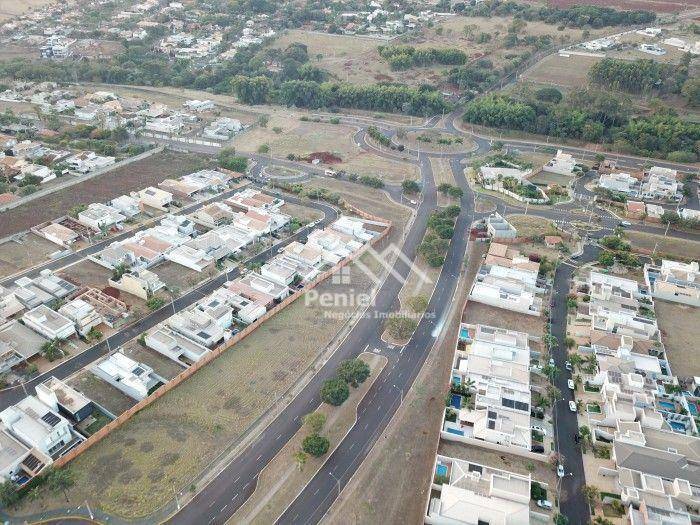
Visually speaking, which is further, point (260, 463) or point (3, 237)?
point (3, 237)

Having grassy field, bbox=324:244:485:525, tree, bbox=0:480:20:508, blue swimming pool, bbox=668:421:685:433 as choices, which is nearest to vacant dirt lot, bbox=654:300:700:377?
blue swimming pool, bbox=668:421:685:433

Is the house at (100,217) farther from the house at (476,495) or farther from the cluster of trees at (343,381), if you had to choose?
the house at (476,495)

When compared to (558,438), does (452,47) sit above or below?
above

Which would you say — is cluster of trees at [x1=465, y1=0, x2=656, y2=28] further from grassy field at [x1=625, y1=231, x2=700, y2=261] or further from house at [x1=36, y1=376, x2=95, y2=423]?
house at [x1=36, y1=376, x2=95, y2=423]

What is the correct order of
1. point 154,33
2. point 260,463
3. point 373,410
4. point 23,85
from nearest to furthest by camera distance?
point 260,463
point 373,410
point 23,85
point 154,33

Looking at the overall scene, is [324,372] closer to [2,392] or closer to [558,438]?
[558,438]

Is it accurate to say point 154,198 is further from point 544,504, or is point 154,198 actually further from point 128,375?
point 544,504

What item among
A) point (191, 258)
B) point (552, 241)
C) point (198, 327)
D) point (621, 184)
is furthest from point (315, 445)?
point (621, 184)

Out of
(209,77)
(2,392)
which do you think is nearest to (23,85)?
(209,77)
